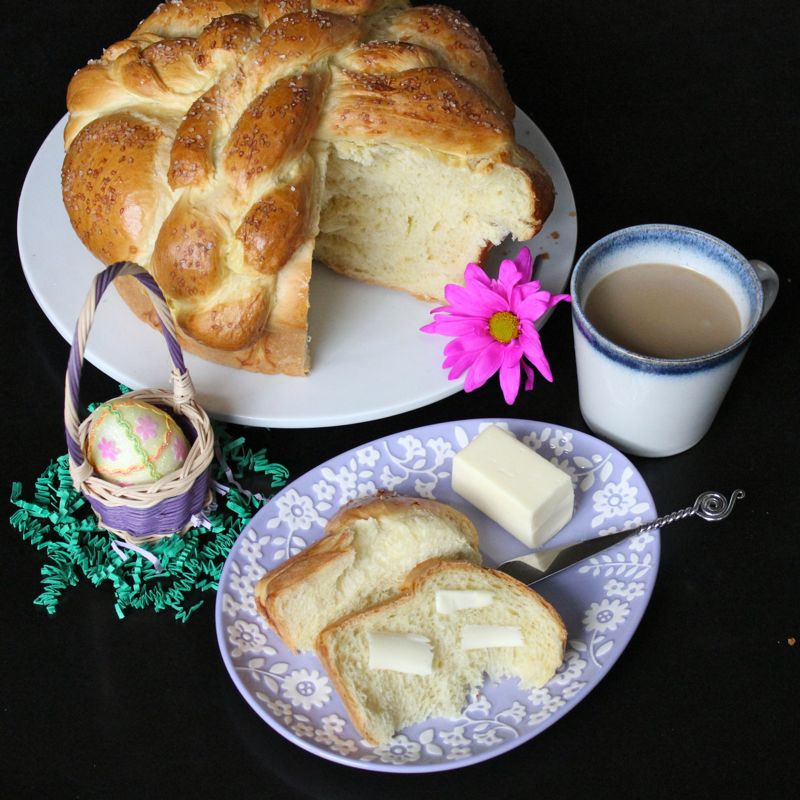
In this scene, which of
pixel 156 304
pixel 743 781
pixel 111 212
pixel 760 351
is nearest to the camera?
pixel 743 781

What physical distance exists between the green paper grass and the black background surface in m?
0.03

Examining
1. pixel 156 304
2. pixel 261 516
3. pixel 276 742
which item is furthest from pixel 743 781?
pixel 156 304

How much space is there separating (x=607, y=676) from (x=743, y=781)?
0.25 m

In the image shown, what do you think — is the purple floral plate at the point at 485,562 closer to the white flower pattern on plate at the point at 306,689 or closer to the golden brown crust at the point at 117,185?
the white flower pattern on plate at the point at 306,689

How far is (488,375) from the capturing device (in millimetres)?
2172

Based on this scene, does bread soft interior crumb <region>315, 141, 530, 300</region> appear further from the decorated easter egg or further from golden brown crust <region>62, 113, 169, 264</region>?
the decorated easter egg

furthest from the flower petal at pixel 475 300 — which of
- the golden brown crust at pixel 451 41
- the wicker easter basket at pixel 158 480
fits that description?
the wicker easter basket at pixel 158 480

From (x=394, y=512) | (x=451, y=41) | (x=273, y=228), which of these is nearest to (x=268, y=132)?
(x=273, y=228)

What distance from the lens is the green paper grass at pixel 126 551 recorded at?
204 cm

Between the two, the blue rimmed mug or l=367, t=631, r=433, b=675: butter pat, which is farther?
the blue rimmed mug

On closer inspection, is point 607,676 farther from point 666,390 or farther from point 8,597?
point 8,597

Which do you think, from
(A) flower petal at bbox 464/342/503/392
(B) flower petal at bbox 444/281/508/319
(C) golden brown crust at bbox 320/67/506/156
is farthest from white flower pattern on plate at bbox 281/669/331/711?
(C) golden brown crust at bbox 320/67/506/156

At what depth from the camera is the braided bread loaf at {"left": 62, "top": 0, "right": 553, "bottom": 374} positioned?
209cm

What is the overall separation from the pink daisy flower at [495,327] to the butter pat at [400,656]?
54 cm
